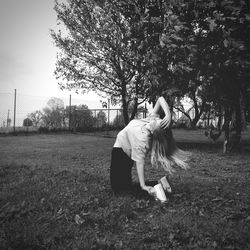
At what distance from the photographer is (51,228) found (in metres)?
4.06

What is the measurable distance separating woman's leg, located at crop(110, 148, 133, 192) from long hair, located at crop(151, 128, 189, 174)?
0.80 m

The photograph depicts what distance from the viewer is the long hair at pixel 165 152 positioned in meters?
5.10

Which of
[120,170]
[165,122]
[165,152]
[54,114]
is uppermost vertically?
[54,114]

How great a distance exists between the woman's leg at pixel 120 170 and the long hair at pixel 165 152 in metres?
0.80

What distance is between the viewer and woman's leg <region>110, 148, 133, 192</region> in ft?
18.8

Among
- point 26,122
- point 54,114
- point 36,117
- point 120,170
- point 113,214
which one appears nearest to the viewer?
point 113,214

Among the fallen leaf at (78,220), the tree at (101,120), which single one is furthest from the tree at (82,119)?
the fallen leaf at (78,220)

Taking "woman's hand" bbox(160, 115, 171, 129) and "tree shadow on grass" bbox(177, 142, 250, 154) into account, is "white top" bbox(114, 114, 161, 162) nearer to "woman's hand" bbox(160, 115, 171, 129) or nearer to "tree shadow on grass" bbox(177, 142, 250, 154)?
A: "woman's hand" bbox(160, 115, 171, 129)

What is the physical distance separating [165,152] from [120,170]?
114 cm

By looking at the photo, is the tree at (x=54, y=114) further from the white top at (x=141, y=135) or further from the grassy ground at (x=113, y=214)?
the white top at (x=141, y=135)

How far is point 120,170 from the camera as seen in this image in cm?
586

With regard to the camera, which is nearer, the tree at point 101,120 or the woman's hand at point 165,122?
the woman's hand at point 165,122

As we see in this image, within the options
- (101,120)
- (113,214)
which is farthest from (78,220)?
(101,120)

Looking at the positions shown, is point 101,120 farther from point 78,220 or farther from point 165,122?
point 78,220
